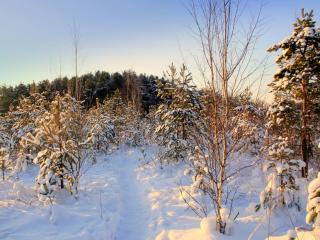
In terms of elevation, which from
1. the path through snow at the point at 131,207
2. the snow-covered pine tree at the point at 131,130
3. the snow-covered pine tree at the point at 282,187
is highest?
the snow-covered pine tree at the point at 131,130

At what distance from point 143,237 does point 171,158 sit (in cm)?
636

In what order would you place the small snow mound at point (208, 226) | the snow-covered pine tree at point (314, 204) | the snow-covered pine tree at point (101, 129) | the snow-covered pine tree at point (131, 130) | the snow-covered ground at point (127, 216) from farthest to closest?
the snow-covered pine tree at point (131, 130) < the snow-covered pine tree at point (101, 129) < the snow-covered ground at point (127, 216) < the small snow mound at point (208, 226) < the snow-covered pine tree at point (314, 204)

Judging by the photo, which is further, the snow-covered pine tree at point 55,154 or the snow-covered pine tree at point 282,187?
the snow-covered pine tree at point 55,154

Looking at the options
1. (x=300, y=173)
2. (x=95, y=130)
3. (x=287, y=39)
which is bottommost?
(x=300, y=173)

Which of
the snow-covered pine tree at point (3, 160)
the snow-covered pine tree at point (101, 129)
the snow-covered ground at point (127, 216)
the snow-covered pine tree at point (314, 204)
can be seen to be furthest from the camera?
the snow-covered pine tree at point (101, 129)

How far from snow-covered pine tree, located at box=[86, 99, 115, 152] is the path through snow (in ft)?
12.7

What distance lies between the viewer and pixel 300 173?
8203 millimetres

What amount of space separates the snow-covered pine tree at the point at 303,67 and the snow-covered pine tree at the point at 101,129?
34.6 ft

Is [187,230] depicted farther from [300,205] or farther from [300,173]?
[300,173]

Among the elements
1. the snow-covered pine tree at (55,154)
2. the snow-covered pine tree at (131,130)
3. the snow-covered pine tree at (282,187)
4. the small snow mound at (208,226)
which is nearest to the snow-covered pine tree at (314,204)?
the small snow mound at (208,226)

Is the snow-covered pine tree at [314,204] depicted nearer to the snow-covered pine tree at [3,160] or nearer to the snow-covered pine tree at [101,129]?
the snow-covered pine tree at [3,160]

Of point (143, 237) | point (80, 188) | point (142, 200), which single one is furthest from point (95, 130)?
point (143, 237)

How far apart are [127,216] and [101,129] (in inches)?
433

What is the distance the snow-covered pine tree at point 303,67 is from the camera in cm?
771
